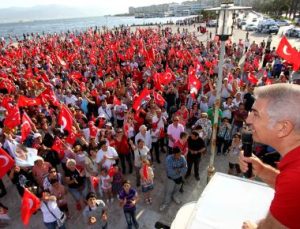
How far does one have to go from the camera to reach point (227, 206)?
2.79 metres

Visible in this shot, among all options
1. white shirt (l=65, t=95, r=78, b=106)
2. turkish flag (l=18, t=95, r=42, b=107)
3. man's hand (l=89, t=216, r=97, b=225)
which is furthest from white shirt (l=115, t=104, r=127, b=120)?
man's hand (l=89, t=216, r=97, b=225)

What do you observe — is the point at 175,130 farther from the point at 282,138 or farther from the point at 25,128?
the point at 282,138

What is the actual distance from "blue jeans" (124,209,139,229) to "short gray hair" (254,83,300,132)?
16.5ft

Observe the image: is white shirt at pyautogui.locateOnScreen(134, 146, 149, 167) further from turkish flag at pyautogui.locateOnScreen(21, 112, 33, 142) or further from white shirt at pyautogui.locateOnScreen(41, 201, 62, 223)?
turkish flag at pyautogui.locateOnScreen(21, 112, 33, 142)

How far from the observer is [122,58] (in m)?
19.3

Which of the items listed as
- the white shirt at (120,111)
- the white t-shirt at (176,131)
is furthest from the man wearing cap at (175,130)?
the white shirt at (120,111)

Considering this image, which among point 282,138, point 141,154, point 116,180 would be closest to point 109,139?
point 141,154

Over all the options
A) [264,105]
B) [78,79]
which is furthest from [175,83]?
[264,105]

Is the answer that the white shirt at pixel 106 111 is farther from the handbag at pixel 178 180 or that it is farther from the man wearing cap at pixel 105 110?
the handbag at pixel 178 180

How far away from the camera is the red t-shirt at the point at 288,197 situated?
4.41 ft

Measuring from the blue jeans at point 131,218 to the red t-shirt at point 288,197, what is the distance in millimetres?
5023

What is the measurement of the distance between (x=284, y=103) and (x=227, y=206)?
1546 millimetres

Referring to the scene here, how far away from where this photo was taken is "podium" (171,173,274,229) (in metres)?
2.61

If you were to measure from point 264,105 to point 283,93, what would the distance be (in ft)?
0.43
